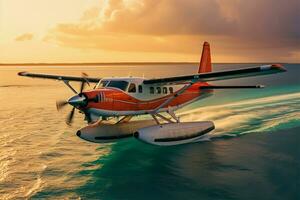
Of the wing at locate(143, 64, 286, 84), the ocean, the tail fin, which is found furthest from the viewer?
the tail fin

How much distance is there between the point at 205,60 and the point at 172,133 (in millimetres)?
7782

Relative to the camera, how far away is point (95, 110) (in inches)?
558

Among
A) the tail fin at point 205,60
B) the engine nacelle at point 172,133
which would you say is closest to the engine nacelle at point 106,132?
the engine nacelle at point 172,133

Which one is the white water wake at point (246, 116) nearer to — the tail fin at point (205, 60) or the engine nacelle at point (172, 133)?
the engine nacelle at point (172, 133)

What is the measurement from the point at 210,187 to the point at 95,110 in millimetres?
5390

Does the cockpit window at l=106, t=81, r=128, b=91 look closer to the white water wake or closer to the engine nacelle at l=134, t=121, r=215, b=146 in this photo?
the engine nacelle at l=134, t=121, r=215, b=146

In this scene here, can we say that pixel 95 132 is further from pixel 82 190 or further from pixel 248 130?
pixel 248 130

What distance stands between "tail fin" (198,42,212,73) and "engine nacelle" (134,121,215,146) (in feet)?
16.8

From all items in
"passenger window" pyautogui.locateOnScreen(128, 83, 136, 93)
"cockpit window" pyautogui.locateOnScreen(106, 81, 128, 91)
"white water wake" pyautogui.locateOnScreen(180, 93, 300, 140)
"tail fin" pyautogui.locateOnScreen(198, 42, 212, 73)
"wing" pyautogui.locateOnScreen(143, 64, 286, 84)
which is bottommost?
"white water wake" pyautogui.locateOnScreen(180, 93, 300, 140)

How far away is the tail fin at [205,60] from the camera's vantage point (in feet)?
73.9

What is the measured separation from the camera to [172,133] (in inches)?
650

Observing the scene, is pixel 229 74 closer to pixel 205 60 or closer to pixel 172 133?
pixel 172 133

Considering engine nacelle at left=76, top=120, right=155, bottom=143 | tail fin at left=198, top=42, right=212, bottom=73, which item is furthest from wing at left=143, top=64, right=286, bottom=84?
tail fin at left=198, top=42, right=212, bottom=73

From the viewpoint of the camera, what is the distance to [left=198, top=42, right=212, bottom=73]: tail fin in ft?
73.9
